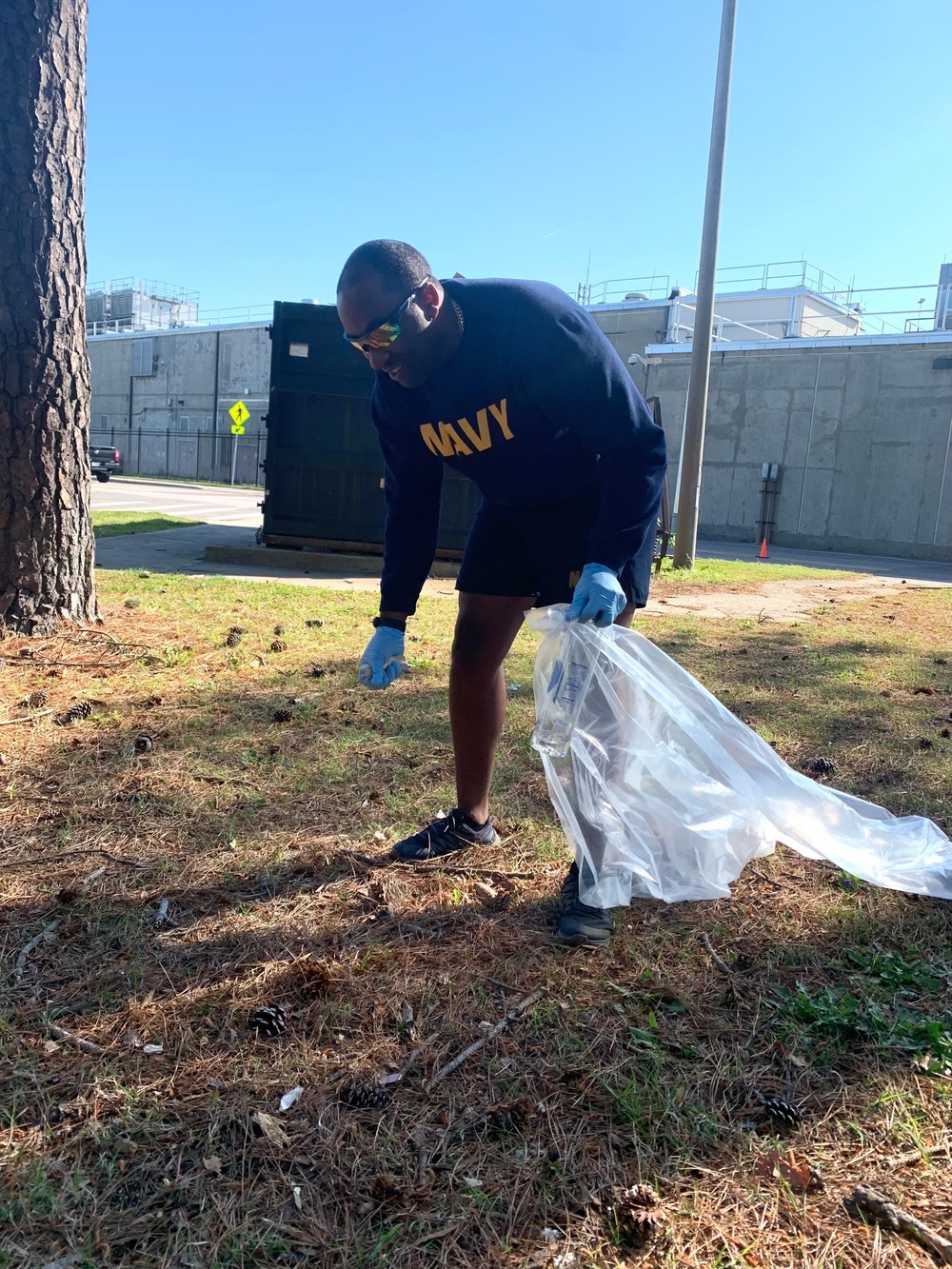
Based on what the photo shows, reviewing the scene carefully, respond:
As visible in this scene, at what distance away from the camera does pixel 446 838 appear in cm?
261

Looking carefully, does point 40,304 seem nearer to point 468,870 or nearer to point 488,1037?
point 468,870

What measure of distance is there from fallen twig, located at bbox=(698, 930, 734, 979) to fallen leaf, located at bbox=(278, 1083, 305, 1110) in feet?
3.19

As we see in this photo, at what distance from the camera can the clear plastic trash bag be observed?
7.20ft

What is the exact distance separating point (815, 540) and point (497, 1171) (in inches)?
844

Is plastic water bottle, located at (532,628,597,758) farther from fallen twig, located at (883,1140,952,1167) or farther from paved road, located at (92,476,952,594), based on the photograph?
paved road, located at (92,476,952,594)

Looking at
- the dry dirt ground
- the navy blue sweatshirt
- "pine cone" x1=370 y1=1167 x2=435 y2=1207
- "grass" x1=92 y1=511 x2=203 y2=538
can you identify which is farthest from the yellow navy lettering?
"grass" x1=92 y1=511 x2=203 y2=538

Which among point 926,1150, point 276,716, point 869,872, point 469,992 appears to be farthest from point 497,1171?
point 276,716

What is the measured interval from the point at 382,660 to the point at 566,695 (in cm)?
62

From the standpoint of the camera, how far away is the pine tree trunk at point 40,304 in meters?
4.22

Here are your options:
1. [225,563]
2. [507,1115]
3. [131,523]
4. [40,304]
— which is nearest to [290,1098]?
[507,1115]

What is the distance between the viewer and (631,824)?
87.0 inches

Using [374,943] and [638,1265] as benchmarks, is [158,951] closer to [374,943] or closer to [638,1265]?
[374,943]

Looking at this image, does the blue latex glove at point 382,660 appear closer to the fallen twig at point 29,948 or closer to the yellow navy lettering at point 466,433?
the yellow navy lettering at point 466,433

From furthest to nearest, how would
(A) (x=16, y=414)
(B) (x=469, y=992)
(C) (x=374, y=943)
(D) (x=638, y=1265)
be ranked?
(A) (x=16, y=414)
(C) (x=374, y=943)
(B) (x=469, y=992)
(D) (x=638, y=1265)
